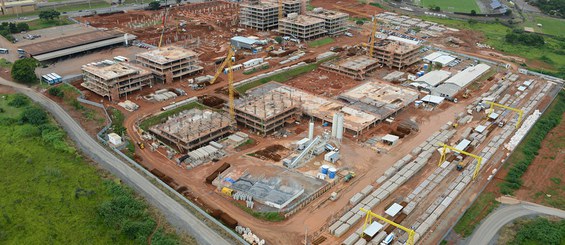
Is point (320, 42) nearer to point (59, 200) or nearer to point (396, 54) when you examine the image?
point (396, 54)

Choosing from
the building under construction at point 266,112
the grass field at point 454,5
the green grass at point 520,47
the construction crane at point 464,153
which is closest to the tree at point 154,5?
the building under construction at point 266,112

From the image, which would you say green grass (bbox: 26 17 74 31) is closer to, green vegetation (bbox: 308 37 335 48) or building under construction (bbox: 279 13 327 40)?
building under construction (bbox: 279 13 327 40)

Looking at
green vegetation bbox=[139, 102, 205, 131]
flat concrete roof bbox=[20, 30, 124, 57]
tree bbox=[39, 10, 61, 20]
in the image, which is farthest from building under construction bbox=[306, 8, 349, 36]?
tree bbox=[39, 10, 61, 20]

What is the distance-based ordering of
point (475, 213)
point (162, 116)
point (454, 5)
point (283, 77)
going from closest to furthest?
point (475, 213), point (162, 116), point (283, 77), point (454, 5)

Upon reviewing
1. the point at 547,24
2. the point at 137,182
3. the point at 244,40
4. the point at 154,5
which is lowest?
the point at 137,182

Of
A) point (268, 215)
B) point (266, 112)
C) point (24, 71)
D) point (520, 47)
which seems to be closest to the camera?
point (268, 215)

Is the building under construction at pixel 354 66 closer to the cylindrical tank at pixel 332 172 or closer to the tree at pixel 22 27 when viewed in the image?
the cylindrical tank at pixel 332 172

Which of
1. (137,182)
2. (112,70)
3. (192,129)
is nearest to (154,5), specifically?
(112,70)
